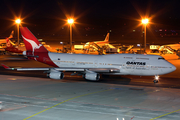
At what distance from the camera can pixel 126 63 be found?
36469mm

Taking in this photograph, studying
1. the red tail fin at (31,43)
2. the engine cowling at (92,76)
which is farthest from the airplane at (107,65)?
the red tail fin at (31,43)

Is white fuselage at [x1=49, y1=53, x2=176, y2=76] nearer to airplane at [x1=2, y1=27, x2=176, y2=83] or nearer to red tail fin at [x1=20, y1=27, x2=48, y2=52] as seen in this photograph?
airplane at [x1=2, y1=27, x2=176, y2=83]

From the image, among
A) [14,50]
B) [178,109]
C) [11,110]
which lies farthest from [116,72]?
[14,50]

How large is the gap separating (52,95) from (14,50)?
65620 millimetres

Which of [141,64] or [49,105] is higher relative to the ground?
[141,64]

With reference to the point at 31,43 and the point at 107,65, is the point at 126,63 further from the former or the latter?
the point at 31,43

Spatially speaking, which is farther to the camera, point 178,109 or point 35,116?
point 178,109

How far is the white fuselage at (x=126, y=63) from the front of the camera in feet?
116

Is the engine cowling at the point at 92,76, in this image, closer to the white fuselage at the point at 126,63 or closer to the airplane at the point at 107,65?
the airplane at the point at 107,65

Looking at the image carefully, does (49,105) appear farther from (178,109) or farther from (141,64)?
(141,64)

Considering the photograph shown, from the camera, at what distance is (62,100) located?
78.7 ft

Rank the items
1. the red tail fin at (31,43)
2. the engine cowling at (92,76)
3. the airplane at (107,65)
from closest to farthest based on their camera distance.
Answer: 1. the engine cowling at (92,76)
2. the airplane at (107,65)
3. the red tail fin at (31,43)

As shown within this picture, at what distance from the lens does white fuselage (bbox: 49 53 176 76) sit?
116 ft

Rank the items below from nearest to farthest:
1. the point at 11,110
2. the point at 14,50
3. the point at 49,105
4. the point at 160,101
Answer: the point at 11,110
the point at 49,105
the point at 160,101
the point at 14,50
